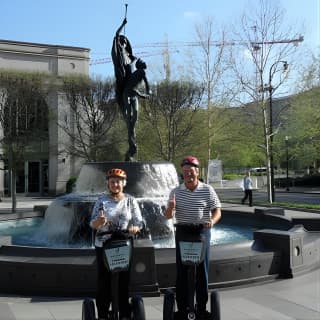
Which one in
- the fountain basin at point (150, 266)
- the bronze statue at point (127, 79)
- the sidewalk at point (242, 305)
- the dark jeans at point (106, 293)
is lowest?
the sidewalk at point (242, 305)

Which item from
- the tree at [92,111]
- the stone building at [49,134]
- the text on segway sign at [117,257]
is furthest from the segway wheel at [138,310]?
the stone building at [49,134]

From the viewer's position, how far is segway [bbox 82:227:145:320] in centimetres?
466

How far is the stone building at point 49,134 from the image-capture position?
40.1 m

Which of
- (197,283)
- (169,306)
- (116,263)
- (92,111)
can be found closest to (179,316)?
(169,306)

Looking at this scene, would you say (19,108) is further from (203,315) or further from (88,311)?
(203,315)

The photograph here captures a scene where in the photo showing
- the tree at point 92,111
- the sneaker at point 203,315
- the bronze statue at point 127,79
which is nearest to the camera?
the sneaker at point 203,315

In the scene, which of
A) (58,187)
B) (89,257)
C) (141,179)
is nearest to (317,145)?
(141,179)

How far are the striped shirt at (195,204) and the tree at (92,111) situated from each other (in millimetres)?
30690

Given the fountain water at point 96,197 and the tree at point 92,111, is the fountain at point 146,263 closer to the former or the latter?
the fountain water at point 96,197

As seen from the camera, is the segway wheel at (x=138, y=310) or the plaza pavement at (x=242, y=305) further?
the plaza pavement at (x=242, y=305)

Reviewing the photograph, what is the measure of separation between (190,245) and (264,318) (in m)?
1.85

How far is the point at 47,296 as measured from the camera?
720cm

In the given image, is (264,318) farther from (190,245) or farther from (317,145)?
(317,145)

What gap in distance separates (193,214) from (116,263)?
0.94 meters
